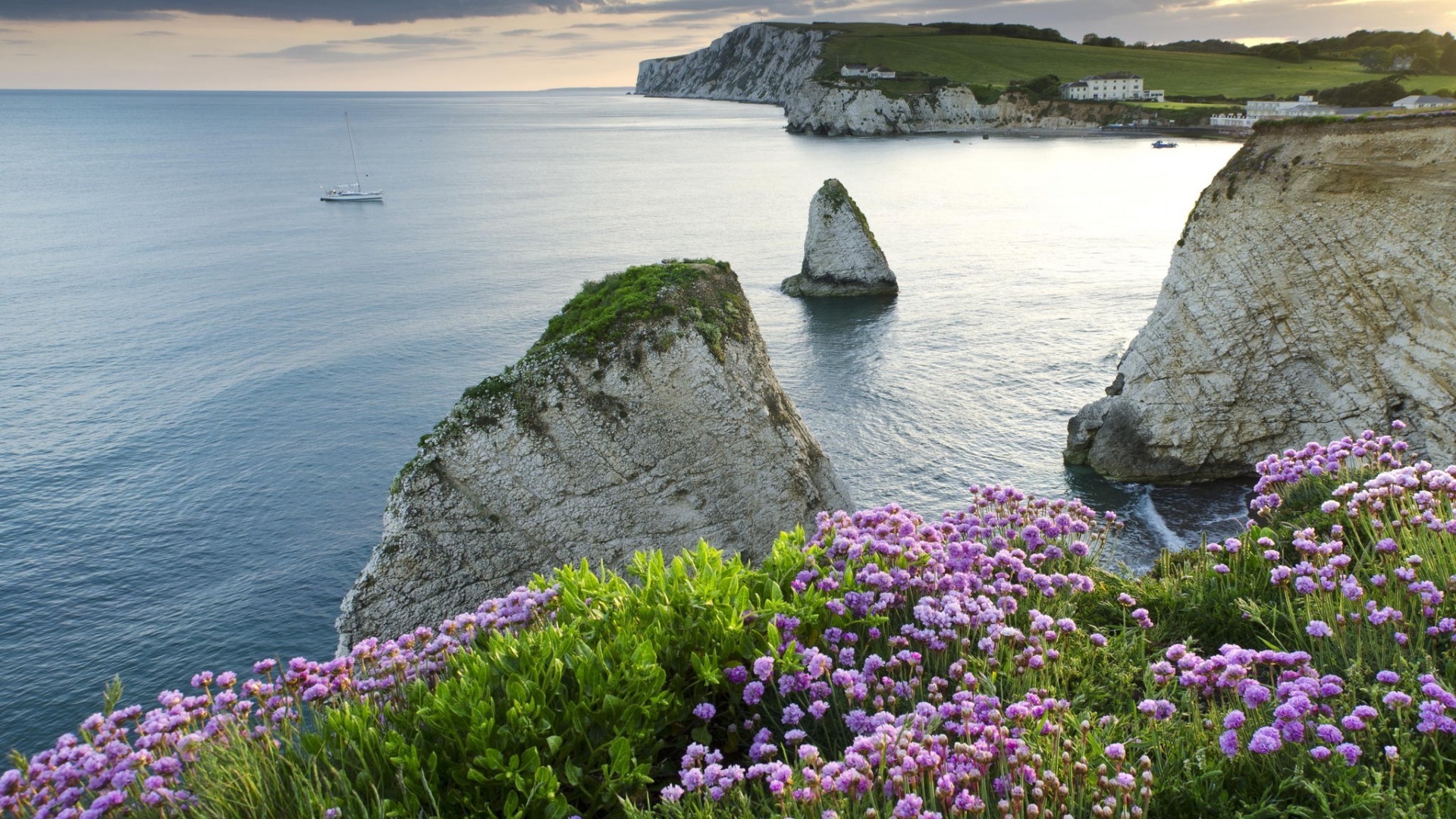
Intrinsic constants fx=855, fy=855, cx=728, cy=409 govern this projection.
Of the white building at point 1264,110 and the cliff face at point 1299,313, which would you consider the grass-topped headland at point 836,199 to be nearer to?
the cliff face at point 1299,313

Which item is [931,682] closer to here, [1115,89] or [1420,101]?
[1420,101]

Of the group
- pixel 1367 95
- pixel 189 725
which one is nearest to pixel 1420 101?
pixel 1367 95

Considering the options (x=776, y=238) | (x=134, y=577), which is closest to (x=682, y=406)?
(x=134, y=577)

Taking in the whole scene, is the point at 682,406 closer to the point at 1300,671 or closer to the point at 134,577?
the point at 1300,671

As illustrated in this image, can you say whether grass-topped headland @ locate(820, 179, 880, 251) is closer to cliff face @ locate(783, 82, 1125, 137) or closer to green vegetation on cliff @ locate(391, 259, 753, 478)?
green vegetation on cliff @ locate(391, 259, 753, 478)

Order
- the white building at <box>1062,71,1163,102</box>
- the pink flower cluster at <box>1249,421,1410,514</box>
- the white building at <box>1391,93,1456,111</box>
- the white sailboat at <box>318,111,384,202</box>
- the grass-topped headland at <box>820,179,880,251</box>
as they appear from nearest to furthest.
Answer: the pink flower cluster at <box>1249,421,1410,514</box>, the grass-topped headland at <box>820,179,880,251</box>, the white sailboat at <box>318,111,384,202</box>, the white building at <box>1391,93,1456,111</box>, the white building at <box>1062,71,1163,102</box>

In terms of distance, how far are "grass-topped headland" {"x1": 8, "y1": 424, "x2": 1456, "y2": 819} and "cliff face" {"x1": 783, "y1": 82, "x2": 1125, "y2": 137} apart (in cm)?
19610

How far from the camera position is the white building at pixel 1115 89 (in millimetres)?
193250

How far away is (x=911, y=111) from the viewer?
196 meters

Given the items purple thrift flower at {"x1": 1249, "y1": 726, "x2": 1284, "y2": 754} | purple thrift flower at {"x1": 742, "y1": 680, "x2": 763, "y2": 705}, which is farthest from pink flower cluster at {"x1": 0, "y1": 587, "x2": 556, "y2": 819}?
purple thrift flower at {"x1": 1249, "y1": 726, "x2": 1284, "y2": 754}

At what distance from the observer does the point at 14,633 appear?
23000 millimetres

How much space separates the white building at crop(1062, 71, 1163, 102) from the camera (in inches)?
7608

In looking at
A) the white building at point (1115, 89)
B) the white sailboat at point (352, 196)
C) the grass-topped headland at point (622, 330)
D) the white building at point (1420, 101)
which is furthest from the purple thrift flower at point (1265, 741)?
the white building at point (1115, 89)

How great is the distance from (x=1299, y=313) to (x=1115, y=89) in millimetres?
196355
